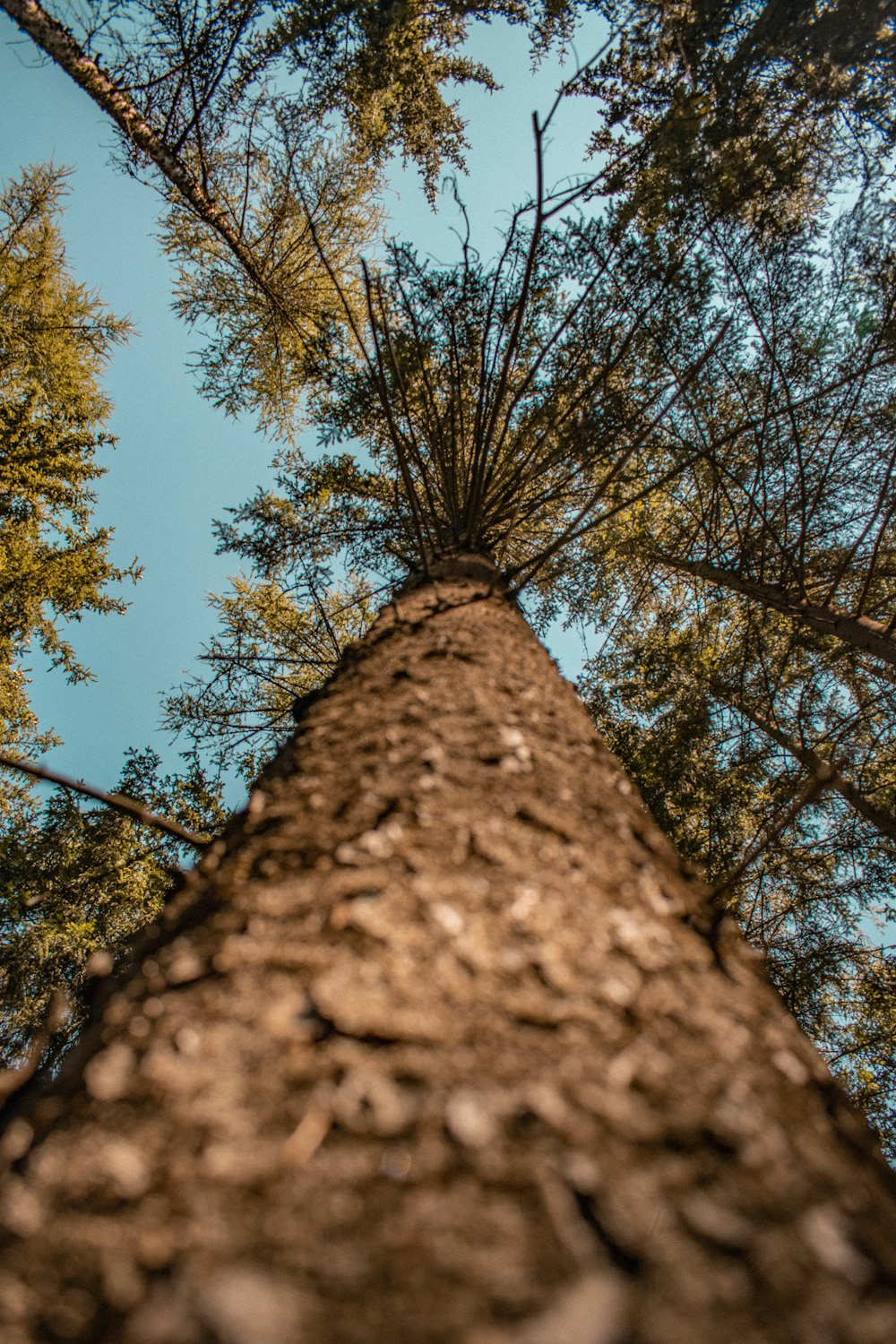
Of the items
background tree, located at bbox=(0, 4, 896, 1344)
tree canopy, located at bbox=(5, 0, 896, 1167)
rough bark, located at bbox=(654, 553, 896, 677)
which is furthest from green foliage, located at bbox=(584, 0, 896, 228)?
background tree, located at bbox=(0, 4, 896, 1344)

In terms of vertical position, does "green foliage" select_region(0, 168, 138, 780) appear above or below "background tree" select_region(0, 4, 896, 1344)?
above

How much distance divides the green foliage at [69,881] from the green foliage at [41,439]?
2162 millimetres

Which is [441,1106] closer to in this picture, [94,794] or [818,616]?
[94,794]

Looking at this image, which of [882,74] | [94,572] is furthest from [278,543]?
Answer: [882,74]

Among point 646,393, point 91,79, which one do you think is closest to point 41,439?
point 91,79

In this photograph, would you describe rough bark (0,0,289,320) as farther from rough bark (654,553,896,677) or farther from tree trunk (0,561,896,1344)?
tree trunk (0,561,896,1344)

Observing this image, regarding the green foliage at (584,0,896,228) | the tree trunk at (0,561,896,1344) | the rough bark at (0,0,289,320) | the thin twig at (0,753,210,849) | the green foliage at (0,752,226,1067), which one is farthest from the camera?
the green foliage at (0,752,226,1067)

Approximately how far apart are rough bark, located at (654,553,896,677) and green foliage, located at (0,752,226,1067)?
563 cm

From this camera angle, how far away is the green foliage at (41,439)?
689 centimetres

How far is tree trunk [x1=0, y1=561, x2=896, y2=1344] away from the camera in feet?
1.61

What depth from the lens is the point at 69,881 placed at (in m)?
6.18

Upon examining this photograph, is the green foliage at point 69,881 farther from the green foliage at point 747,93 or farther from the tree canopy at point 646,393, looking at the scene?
the green foliage at point 747,93

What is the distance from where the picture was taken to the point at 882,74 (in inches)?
164

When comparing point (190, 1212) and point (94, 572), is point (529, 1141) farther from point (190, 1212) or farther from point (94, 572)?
point (94, 572)
